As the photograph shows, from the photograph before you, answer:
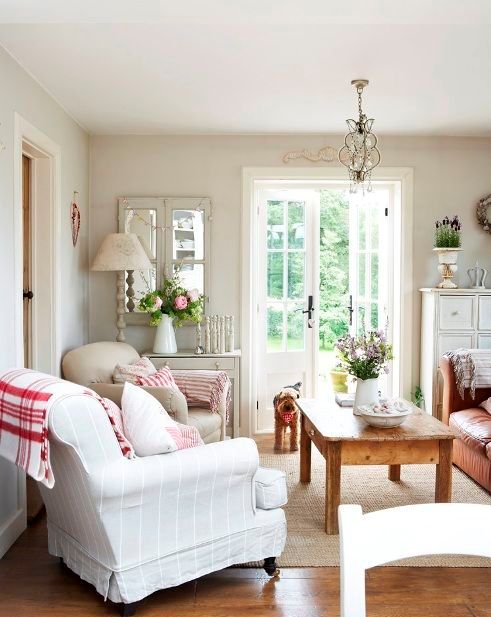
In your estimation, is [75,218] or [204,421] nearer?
[204,421]

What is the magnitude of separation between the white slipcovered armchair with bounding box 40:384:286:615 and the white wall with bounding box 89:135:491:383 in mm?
2703

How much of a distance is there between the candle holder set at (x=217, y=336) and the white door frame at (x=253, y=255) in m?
0.19

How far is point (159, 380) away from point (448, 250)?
255cm

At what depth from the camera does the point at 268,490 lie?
2.96m

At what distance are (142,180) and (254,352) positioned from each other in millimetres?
1675

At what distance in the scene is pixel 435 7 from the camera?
2506 millimetres

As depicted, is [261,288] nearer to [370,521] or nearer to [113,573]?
[113,573]

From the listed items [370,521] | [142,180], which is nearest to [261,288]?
[142,180]

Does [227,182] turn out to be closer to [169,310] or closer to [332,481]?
[169,310]

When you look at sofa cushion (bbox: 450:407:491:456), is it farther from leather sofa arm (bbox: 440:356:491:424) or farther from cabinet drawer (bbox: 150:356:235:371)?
cabinet drawer (bbox: 150:356:235:371)

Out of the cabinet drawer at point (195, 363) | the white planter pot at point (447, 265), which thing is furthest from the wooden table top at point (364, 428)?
the white planter pot at point (447, 265)

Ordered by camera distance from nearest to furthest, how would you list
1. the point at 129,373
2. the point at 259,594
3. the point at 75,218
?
the point at 259,594 < the point at 129,373 < the point at 75,218

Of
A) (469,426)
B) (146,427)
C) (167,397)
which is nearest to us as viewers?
(146,427)

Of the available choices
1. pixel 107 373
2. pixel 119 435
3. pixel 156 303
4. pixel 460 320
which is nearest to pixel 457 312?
pixel 460 320
